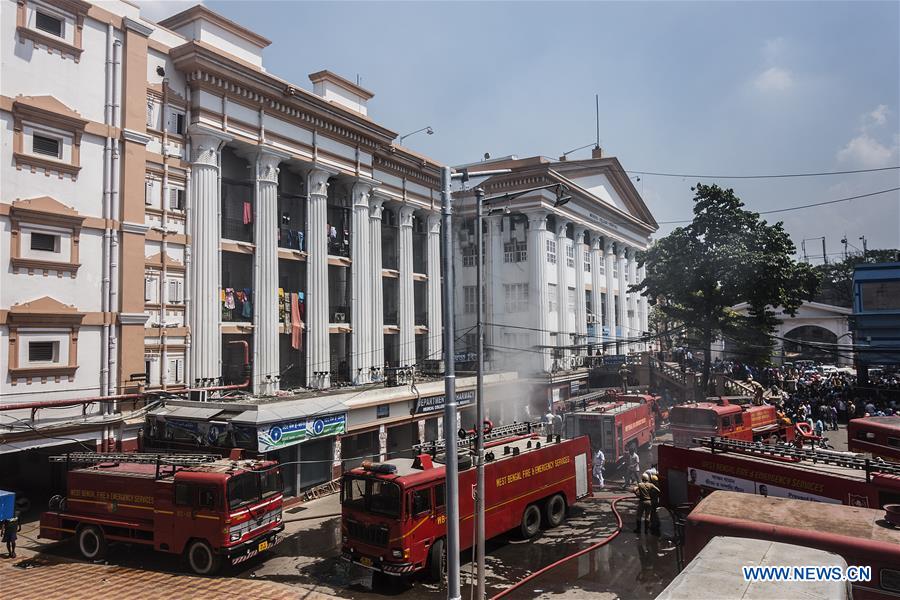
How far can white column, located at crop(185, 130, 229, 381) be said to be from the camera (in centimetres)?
2409

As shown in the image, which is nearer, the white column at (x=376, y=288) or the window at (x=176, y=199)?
the window at (x=176, y=199)

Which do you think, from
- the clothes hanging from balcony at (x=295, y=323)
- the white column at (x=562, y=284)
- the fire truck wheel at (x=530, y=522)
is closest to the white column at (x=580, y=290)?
the white column at (x=562, y=284)

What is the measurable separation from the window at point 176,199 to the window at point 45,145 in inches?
173

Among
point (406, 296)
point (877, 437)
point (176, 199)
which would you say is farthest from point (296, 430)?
point (877, 437)

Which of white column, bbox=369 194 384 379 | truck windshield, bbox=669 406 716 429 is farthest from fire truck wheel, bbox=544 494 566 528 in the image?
white column, bbox=369 194 384 379

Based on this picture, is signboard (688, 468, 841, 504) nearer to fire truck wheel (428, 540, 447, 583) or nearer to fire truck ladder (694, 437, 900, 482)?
fire truck ladder (694, 437, 900, 482)

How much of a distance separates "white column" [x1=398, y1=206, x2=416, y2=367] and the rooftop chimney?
23.5 feet

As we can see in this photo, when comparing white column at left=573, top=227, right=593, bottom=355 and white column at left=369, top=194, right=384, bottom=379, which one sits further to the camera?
white column at left=573, top=227, right=593, bottom=355

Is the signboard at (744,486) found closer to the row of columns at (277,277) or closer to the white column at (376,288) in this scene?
the row of columns at (277,277)

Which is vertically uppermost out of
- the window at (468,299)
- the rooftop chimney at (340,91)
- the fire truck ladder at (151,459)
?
the rooftop chimney at (340,91)

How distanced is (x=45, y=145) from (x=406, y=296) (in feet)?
69.8

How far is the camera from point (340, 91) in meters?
32.5

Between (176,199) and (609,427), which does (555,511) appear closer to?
(609,427)

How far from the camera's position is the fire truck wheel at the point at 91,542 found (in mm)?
16016
